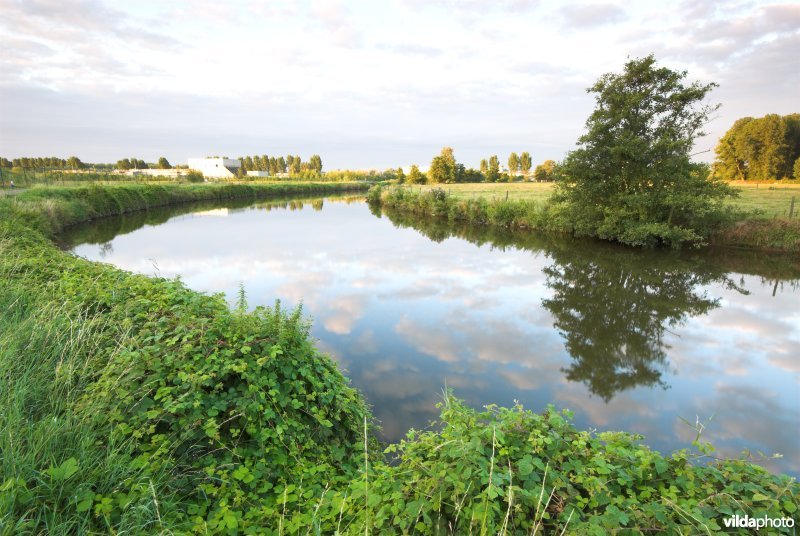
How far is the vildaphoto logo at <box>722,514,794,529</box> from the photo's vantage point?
6.58ft

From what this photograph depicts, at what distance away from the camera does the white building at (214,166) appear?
85.1m

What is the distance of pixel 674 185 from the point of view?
54.9ft

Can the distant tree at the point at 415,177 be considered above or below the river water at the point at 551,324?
above

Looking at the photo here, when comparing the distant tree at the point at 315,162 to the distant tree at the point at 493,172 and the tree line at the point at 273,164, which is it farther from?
the distant tree at the point at 493,172

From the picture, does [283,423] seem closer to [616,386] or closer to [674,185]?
[616,386]

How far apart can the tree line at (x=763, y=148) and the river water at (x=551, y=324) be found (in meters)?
41.7

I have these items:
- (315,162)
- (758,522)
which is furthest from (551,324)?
(315,162)

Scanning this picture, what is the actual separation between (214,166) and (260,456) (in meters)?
97.2

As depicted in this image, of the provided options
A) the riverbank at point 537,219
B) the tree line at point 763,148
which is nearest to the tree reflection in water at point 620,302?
the riverbank at point 537,219

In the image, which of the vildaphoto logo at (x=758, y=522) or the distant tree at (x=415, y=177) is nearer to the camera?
the vildaphoto logo at (x=758, y=522)

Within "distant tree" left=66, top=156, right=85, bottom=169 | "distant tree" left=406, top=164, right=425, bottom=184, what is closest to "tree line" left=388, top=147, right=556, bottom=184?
"distant tree" left=406, top=164, right=425, bottom=184

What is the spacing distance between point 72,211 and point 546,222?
26.5 m

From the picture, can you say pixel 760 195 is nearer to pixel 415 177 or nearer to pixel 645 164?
pixel 645 164

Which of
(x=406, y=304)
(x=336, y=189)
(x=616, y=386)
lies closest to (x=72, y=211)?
Result: (x=406, y=304)
